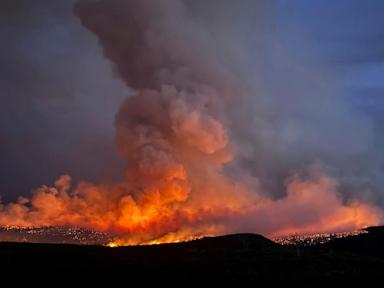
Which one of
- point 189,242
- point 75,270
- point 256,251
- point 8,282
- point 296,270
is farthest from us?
point 189,242

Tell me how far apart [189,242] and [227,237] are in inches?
695

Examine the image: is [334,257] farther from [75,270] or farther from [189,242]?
[75,270]

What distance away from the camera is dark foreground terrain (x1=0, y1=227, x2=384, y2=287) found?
8238 centimetres

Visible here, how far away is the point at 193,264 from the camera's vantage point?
4006 inches

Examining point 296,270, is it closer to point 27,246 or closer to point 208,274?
point 208,274

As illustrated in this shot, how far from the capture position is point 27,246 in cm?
11562

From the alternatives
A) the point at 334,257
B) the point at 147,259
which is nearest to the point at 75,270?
the point at 147,259

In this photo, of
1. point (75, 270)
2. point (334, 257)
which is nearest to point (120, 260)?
point (75, 270)

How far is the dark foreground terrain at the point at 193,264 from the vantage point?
270 feet

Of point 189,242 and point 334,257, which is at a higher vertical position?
point 189,242

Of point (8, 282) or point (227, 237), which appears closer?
point (8, 282)

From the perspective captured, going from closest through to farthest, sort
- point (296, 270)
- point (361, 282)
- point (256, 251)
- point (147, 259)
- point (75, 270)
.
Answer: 1. point (75, 270)
2. point (361, 282)
3. point (296, 270)
4. point (147, 259)
5. point (256, 251)

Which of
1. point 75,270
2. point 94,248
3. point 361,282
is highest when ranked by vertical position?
point 94,248

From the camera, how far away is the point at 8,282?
225ft
